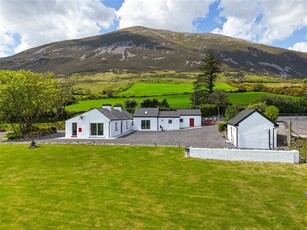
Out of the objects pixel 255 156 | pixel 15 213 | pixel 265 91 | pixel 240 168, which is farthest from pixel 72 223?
pixel 265 91

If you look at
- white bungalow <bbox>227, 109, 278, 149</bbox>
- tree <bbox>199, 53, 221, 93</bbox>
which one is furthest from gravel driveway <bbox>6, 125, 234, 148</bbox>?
tree <bbox>199, 53, 221, 93</bbox>

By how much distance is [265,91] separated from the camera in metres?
85.6

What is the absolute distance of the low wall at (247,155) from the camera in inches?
896

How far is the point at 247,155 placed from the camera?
913 inches

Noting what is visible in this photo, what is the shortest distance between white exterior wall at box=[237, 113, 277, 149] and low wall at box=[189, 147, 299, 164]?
6.29 meters

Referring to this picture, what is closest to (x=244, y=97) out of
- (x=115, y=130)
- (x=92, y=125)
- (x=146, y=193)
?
(x=115, y=130)

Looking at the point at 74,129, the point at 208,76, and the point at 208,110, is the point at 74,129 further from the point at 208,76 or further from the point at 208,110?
the point at 208,76

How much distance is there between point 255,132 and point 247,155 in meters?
7.25

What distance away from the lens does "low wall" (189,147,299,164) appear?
22.8 m

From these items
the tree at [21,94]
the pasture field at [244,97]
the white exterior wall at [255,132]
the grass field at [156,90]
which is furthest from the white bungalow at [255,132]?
the grass field at [156,90]

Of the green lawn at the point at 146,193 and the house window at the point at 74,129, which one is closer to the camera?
the green lawn at the point at 146,193

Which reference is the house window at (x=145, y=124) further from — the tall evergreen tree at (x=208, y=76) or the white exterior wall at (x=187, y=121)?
the tall evergreen tree at (x=208, y=76)

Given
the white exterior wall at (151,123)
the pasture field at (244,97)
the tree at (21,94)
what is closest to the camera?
the tree at (21,94)

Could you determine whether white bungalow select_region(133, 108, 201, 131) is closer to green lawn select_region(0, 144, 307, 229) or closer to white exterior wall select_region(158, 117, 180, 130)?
white exterior wall select_region(158, 117, 180, 130)
